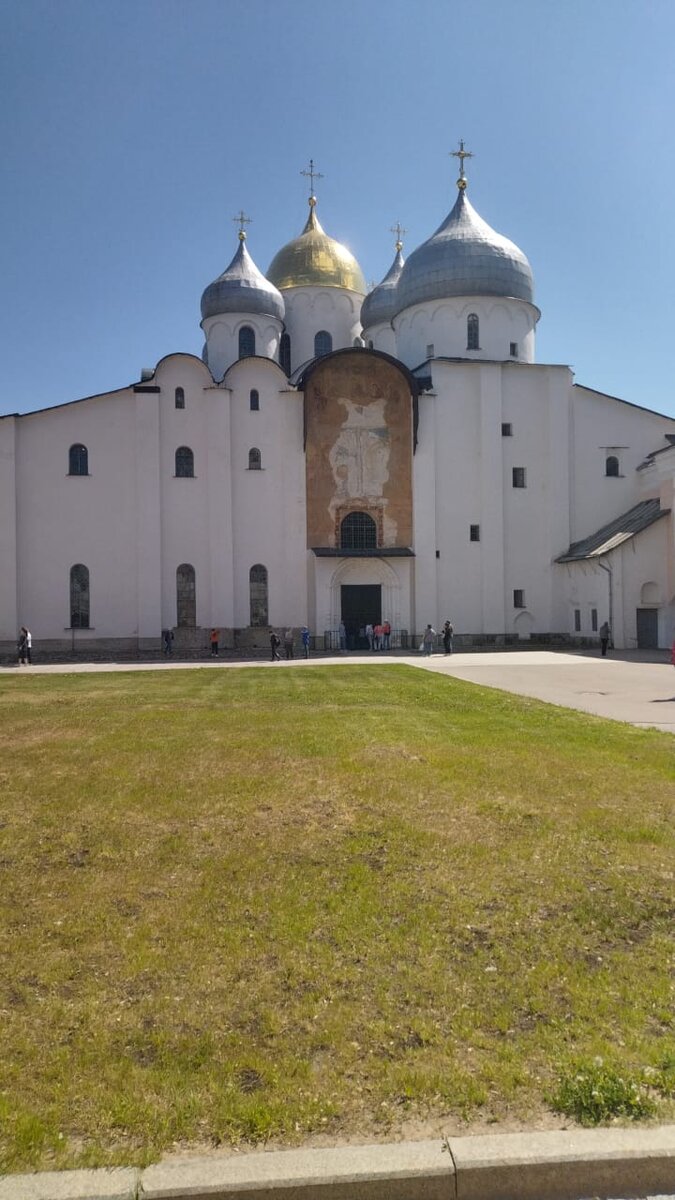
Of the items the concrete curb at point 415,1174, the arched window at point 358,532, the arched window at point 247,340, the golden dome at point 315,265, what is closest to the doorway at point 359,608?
the arched window at point 358,532

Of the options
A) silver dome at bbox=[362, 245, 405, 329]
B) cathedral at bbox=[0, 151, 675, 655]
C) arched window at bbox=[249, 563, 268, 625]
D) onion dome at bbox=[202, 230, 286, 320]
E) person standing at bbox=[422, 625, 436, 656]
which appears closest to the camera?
person standing at bbox=[422, 625, 436, 656]

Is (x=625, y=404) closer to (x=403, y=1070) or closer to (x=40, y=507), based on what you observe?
(x=40, y=507)

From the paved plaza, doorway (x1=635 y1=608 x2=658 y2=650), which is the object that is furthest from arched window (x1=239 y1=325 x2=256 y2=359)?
doorway (x1=635 y1=608 x2=658 y2=650)

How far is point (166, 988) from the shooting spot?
4.66 metres

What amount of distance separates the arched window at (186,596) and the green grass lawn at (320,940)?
85.5 ft

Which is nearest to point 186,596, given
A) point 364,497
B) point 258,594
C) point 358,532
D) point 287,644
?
point 258,594

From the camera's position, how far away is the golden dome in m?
46.9

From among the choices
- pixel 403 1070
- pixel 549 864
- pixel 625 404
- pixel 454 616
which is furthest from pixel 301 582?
pixel 403 1070

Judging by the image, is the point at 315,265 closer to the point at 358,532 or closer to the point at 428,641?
the point at 358,532

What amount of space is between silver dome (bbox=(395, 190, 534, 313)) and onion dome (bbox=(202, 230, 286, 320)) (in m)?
7.05

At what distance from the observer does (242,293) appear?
43.8 meters

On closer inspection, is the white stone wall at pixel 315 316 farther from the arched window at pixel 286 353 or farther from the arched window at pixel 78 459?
the arched window at pixel 78 459

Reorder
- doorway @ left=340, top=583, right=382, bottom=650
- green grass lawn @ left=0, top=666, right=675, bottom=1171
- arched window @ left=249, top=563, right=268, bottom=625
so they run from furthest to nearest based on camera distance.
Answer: doorway @ left=340, top=583, right=382, bottom=650 < arched window @ left=249, top=563, right=268, bottom=625 < green grass lawn @ left=0, top=666, right=675, bottom=1171

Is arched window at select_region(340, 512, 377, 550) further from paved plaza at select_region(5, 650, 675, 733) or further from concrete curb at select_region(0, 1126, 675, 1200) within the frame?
concrete curb at select_region(0, 1126, 675, 1200)
